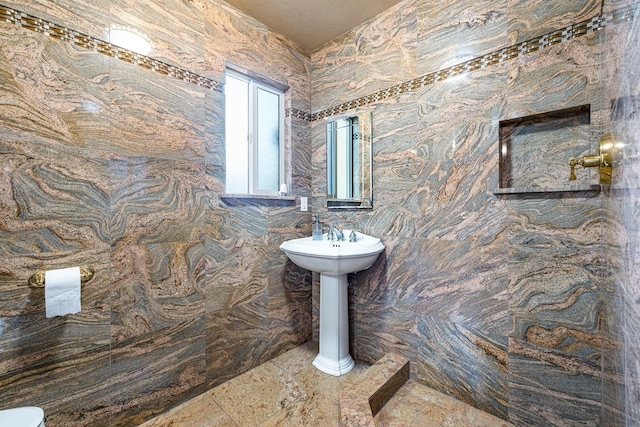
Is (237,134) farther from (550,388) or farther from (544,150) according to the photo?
(550,388)

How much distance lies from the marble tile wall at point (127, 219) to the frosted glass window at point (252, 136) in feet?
0.58

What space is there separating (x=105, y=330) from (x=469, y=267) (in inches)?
77.2

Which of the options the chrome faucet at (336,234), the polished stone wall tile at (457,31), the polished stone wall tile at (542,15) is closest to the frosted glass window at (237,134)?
the chrome faucet at (336,234)

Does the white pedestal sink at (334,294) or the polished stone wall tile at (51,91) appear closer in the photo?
the polished stone wall tile at (51,91)

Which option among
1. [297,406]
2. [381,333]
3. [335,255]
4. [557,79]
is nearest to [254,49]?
[335,255]

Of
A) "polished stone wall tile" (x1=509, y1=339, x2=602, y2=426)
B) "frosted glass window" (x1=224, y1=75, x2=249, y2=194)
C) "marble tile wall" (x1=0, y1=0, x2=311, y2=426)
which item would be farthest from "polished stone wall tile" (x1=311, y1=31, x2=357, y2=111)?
"polished stone wall tile" (x1=509, y1=339, x2=602, y2=426)

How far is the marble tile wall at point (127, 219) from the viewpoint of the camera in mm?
1197

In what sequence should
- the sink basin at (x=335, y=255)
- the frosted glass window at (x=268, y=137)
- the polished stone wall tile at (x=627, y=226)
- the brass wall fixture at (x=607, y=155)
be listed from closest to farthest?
1. the polished stone wall tile at (x=627, y=226)
2. the brass wall fixture at (x=607, y=155)
3. the sink basin at (x=335, y=255)
4. the frosted glass window at (x=268, y=137)

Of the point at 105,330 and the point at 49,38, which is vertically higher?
the point at 49,38

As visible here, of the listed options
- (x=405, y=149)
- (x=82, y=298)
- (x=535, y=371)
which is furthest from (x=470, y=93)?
Answer: (x=82, y=298)

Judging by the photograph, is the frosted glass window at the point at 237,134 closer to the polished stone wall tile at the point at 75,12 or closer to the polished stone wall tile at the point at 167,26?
the polished stone wall tile at the point at 167,26

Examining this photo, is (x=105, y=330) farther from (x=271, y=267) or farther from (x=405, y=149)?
(x=405, y=149)

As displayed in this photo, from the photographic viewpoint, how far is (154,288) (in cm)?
154

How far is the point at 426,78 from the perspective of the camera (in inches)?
68.4
